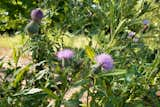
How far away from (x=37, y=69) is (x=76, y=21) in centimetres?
29

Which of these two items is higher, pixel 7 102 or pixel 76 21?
pixel 76 21

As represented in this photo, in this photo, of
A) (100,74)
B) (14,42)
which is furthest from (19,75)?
(14,42)

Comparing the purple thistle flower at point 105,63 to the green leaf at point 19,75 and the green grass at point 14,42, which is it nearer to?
the green leaf at point 19,75

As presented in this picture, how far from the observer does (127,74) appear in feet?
5.28

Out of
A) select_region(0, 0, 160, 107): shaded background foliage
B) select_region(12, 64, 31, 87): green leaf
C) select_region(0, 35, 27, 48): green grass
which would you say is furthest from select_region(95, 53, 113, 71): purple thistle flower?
select_region(0, 35, 27, 48): green grass

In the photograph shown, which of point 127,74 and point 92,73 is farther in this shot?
point 127,74

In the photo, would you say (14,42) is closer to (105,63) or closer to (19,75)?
(19,75)

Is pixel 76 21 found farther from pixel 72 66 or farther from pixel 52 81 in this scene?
pixel 72 66

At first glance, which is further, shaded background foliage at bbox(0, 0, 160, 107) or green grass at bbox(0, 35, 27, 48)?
green grass at bbox(0, 35, 27, 48)

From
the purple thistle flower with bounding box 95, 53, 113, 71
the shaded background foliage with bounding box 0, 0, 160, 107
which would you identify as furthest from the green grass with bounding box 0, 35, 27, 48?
the purple thistle flower with bounding box 95, 53, 113, 71

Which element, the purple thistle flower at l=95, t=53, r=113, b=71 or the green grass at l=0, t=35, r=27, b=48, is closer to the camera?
the purple thistle flower at l=95, t=53, r=113, b=71

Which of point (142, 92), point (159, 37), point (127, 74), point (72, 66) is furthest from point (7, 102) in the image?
point (159, 37)

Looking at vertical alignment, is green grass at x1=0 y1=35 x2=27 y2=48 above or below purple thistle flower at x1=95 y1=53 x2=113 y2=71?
above

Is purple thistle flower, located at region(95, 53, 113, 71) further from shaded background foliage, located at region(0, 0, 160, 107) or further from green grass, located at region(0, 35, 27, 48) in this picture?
green grass, located at region(0, 35, 27, 48)
